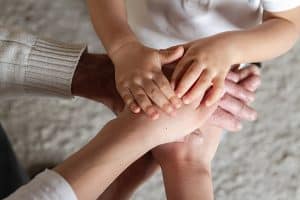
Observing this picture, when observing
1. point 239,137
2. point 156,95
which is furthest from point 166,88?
point 239,137

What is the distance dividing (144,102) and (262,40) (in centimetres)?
18

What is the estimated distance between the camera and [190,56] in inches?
27.2

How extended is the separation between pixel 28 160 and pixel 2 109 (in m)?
0.11

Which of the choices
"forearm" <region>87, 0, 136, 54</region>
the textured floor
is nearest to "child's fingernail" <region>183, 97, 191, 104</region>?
"forearm" <region>87, 0, 136, 54</region>

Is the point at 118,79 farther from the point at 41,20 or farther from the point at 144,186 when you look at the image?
the point at 41,20

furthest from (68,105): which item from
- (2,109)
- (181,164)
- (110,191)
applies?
(181,164)

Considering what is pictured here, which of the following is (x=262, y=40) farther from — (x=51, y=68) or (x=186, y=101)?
(x=51, y=68)

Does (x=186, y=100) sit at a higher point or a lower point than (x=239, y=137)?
higher

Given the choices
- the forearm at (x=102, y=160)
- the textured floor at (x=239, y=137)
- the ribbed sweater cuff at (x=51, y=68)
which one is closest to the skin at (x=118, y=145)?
the forearm at (x=102, y=160)

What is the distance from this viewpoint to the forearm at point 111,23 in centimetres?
75

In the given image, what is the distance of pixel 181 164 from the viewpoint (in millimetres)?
759

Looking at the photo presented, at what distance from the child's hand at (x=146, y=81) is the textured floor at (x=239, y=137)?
14.5 inches

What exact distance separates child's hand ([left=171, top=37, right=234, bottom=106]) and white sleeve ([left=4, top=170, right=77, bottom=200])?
0.50 ft

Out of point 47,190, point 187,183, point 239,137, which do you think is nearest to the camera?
point 47,190
